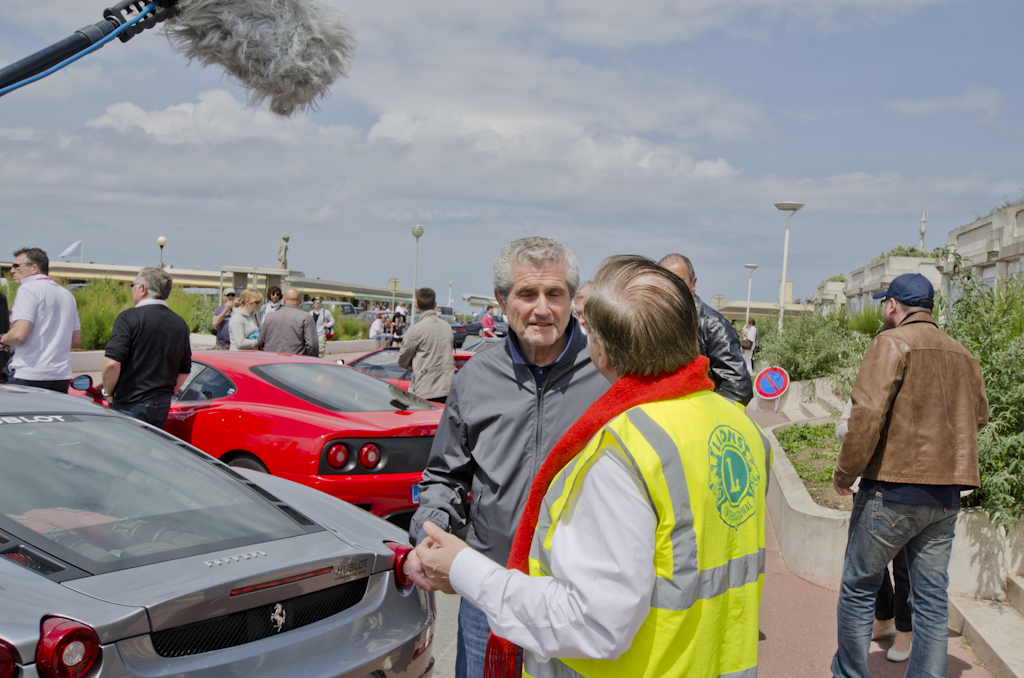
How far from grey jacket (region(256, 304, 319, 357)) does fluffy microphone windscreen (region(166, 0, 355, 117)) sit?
6.29m

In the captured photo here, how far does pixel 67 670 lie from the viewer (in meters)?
1.97

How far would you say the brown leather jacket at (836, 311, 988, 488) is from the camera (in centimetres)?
332

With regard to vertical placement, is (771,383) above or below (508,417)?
below

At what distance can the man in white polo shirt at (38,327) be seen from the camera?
6.23 meters

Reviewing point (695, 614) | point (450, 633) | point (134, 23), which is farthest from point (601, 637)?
point (450, 633)

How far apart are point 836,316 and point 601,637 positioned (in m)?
19.8

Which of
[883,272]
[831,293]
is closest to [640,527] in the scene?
[883,272]

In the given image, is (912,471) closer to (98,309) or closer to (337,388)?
(337,388)

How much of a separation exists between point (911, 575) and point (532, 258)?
2220 millimetres

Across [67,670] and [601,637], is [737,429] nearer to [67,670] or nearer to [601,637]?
[601,637]

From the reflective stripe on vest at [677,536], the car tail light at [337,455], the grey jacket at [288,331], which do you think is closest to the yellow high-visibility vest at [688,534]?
the reflective stripe on vest at [677,536]

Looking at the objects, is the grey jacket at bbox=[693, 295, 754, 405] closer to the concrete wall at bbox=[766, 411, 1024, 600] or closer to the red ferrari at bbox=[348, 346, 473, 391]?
the concrete wall at bbox=[766, 411, 1024, 600]

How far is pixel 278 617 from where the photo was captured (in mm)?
2451

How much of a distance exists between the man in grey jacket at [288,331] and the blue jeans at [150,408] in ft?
11.2
